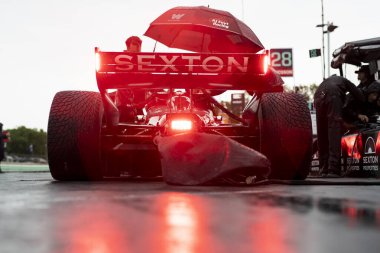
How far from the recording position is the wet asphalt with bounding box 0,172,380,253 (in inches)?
54.1

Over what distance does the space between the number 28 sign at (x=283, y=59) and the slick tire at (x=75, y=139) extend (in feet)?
112

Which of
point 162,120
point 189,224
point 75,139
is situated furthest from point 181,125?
point 189,224

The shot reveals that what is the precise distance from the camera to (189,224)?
67.9 inches

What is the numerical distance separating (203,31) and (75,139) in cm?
352

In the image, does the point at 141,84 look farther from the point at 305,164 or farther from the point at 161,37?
the point at 161,37

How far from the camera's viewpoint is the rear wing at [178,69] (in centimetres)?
405

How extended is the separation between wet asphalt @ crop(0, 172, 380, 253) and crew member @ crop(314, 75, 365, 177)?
416 centimetres

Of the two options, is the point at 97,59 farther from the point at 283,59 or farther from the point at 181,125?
the point at 283,59

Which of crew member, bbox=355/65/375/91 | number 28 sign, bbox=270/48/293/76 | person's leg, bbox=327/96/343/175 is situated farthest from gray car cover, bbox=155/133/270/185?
number 28 sign, bbox=270/48/293/76

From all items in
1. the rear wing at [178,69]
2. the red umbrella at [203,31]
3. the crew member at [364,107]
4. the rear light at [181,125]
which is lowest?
the rear light at [181,125]

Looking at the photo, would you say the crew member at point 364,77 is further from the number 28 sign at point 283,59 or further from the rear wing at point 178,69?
the number 28 sign at point 283,59

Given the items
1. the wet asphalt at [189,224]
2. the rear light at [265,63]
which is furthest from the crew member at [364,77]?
the wet asphalt at [189,224]

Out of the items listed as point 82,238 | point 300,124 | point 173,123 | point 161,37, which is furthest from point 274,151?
point 161,37

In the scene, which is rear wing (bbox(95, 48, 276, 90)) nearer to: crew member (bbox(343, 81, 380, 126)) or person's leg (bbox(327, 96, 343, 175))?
person's leg (bbox(327, 96, 343, 175))
